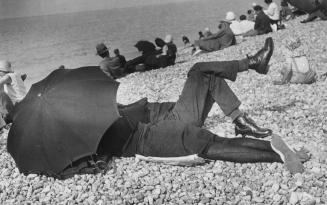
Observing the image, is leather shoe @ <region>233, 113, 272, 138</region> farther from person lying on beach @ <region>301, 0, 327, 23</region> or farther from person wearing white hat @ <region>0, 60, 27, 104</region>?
person lying on beach @ <region>301, 0, 327, 23</region>

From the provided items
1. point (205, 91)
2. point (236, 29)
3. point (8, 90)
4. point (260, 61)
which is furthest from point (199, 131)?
point (236, 29)

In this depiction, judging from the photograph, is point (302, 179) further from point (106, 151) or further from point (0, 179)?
point (0, 179)

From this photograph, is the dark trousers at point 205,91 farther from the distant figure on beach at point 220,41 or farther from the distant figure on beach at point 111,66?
the distant figure on beach at point 220,41

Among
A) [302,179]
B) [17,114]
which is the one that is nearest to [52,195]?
[17,114]

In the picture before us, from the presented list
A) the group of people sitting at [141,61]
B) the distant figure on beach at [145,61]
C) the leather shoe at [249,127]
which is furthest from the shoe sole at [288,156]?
the distant figure on beach at [145,61]

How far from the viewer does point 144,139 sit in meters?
5.96

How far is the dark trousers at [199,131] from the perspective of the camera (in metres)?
5.53

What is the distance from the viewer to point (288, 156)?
5250 mm

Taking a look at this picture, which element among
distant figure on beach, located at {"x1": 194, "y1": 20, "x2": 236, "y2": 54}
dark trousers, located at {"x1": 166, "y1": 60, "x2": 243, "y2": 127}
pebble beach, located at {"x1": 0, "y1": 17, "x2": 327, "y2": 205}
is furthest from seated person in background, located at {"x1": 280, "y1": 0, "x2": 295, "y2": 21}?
dark trousers, located at {"x1": 166, "y1": 60, "x2": 243, "y2": 127}

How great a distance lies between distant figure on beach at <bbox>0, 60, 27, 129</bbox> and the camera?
9.86 metres

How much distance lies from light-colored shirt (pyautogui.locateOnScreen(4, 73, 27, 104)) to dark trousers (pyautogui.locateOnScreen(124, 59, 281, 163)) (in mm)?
4969

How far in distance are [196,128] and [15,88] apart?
595 cm

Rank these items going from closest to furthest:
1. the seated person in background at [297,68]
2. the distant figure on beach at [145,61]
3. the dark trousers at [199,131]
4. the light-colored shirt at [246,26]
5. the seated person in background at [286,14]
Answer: the dark trousers at [199,131], the seated person in background at [297,68], the distant figure on beach at [145,61], the light-colored shirt at [246,26], the seated person in background at [286,14]

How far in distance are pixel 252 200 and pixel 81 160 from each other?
247 cm
